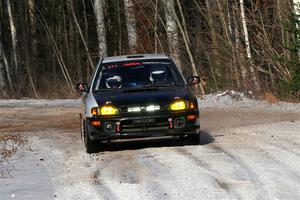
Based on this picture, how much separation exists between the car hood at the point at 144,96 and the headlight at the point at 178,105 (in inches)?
2.8

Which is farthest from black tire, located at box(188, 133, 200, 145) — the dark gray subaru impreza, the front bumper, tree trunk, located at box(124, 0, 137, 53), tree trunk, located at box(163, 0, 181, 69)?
tree trunk, located at box(124, 0, 137, 53)

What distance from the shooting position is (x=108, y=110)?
11930mm

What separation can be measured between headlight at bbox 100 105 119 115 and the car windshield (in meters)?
1.06

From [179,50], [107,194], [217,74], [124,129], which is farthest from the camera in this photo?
[179,50]

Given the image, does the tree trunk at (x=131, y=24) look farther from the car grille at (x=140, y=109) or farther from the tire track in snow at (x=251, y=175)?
the tire track in snow at (x=251, y=175)

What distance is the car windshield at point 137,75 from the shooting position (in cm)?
1313

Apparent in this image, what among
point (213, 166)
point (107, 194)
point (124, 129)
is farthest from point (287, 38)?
point (107, 194)

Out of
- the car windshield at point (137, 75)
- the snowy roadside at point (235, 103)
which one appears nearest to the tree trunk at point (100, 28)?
the snowy roadside at point (235, 103)

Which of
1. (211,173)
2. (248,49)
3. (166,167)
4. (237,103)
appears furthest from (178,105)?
(248,49)

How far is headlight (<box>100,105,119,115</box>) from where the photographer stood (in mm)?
11906

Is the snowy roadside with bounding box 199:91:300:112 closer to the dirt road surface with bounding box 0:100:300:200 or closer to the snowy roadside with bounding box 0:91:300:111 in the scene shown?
the snowy roadside with bounding box 0:91:300:111

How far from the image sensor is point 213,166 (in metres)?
10.0

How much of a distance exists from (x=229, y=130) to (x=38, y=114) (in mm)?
9468

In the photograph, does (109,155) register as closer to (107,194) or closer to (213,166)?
(213,166)
